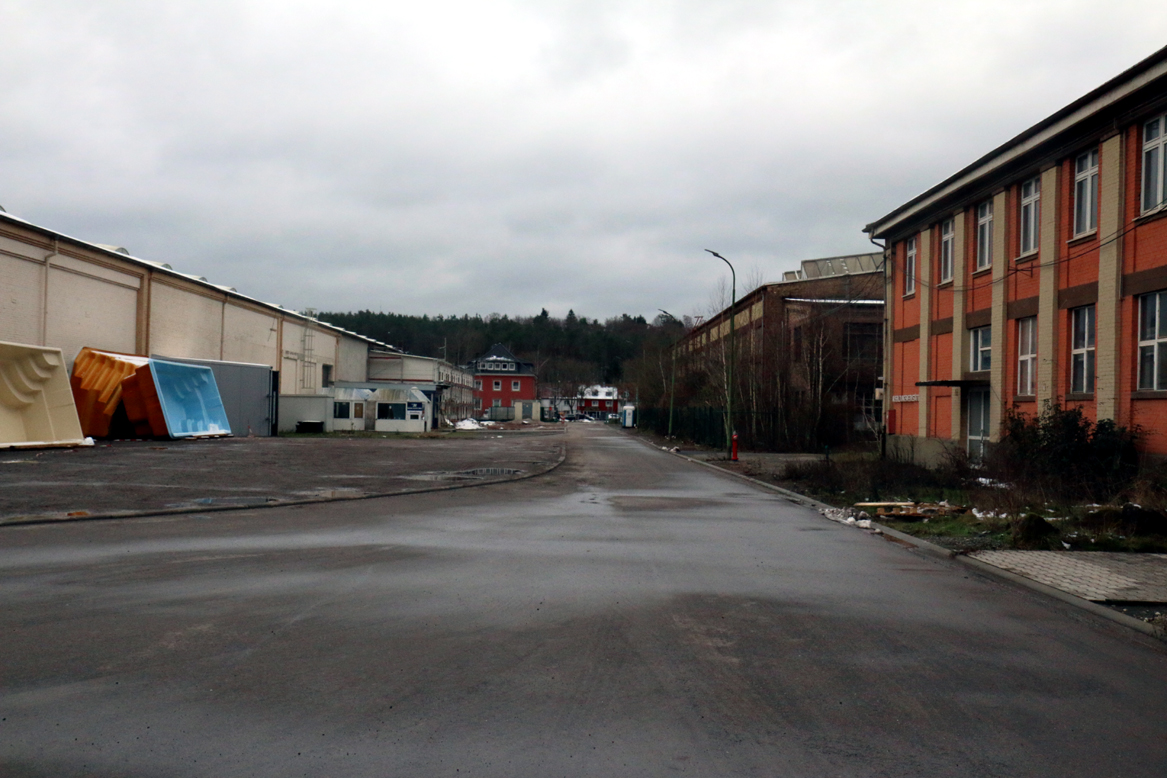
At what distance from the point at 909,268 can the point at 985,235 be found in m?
5.33

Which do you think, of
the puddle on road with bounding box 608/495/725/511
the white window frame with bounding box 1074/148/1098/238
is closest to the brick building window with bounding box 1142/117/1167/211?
the white window frame with bounding box 1074/148/1098/238

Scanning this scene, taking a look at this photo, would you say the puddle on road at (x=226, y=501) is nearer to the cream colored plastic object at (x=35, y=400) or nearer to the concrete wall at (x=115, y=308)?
the cream colored plastic object at (x=35, y=400)

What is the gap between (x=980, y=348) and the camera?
24672 millimetres

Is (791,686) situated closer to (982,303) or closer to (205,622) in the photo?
(205,622)

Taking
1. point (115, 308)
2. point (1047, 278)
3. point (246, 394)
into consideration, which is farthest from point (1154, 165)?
point (246, 394)

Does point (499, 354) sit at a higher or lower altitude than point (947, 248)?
higher

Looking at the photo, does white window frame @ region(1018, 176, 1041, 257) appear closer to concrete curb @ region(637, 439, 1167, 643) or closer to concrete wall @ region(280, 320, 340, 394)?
concrete curb @ region(637, 439, 1167, 643)

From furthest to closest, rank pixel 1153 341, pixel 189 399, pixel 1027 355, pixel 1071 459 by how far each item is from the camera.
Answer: pixel 189 399 → pixel 1027 355 → pixel 1071 459 → pixel 1153 341

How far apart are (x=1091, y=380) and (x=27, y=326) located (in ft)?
118

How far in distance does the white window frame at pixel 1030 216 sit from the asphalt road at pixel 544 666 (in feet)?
46.2

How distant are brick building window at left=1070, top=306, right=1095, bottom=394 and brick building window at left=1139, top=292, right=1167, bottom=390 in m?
1.70

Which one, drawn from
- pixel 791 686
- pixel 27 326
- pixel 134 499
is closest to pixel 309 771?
pixel 791 686

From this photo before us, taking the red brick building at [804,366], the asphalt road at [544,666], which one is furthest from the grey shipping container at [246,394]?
the asphalt road at [544,666]

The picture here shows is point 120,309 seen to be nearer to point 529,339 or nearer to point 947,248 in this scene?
point 947,248
